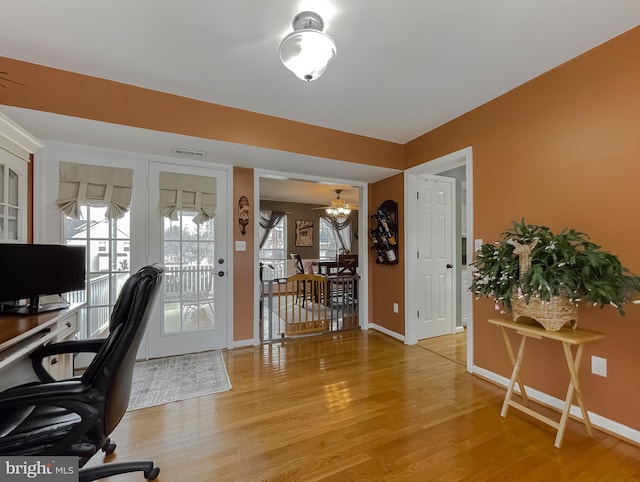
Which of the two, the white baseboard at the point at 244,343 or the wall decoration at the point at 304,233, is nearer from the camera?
the white baseboard at the point at 244,343

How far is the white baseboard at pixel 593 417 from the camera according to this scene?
1749 millimetres

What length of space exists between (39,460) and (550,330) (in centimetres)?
264

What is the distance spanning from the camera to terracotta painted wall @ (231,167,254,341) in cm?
342

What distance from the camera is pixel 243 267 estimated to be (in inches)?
136

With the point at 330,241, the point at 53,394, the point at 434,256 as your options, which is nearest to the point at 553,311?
the point at 434,256

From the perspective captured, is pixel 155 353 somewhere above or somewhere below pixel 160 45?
below

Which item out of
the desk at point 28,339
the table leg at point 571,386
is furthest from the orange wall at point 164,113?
the table leg at point 571,386

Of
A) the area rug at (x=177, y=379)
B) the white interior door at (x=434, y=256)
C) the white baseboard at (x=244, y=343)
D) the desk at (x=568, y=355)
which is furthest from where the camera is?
the white interior door at (x=434, y=256)

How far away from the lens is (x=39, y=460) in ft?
3.67

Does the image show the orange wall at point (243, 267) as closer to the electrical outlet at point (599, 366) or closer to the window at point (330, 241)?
the electrical outlet at point (599, 366)

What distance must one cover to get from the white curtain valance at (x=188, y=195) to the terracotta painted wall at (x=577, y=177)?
9.23 feet

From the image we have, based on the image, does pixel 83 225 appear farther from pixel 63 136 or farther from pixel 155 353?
pixel 155 353

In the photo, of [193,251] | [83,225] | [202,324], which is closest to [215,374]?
[202,324]
